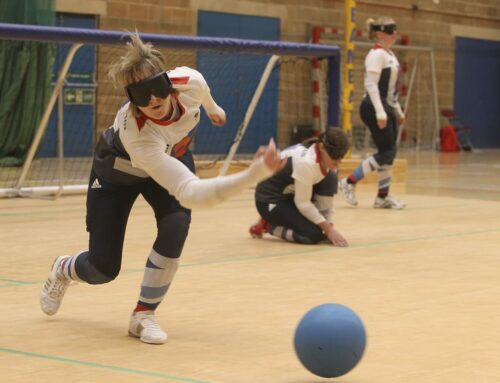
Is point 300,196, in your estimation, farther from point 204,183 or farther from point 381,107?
point 204,183

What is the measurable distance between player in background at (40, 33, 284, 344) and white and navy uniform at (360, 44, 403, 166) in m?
5.14

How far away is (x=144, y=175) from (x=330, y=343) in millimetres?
1222

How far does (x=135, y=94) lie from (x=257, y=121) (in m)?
14.4

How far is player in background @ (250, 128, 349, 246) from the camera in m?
7.32

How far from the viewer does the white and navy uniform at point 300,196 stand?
7.36 meters

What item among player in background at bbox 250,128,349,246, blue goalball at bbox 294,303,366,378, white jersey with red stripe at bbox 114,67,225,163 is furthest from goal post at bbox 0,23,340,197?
blue goalball at bbox 294,303,366,378

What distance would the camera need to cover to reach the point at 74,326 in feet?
15.6

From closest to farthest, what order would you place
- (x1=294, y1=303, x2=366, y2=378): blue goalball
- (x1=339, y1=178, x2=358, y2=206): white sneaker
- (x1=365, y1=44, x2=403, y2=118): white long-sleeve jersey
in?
(x1=294, y1=303, x2=366, y2=378): blue goalball < (x1=365, y1=44, x2=403, y2=118): white long-sleeve jersey < (x1=339, y1=178, x2=358, y2=206): white sneaker

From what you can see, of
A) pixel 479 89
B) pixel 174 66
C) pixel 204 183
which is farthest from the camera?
pixel 479 89

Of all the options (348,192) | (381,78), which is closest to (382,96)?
(381,78)

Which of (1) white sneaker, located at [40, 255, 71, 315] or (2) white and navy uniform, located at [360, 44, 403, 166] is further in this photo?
(2) white and navy uniform, located at [360, 44, 403, 166]

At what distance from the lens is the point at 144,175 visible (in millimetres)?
4555

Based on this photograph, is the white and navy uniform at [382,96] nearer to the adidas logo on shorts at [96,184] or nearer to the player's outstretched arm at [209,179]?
the adidas logo on shorts at [96,184]

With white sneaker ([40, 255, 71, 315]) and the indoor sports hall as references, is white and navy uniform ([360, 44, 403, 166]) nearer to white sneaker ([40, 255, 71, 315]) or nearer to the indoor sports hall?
the indoor sports hall
